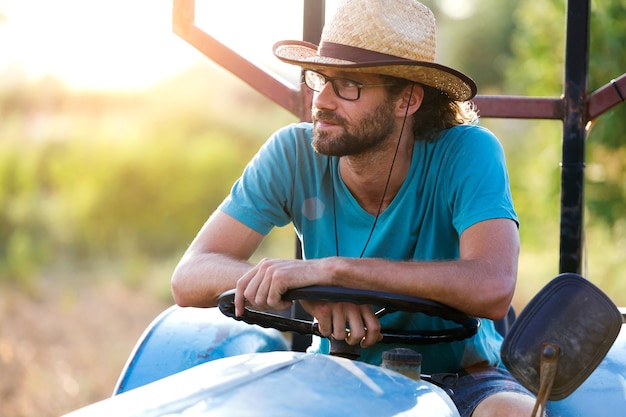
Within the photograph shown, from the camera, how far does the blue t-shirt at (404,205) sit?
95.3 inches

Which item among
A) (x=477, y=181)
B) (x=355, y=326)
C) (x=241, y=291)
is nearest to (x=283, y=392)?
(x=355, y=326)

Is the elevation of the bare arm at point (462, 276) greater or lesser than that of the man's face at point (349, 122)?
lesser

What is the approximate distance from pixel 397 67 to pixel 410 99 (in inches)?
5.8

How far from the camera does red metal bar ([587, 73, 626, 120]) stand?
9.29 feet

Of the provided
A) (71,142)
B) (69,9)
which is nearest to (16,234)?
(71,142)

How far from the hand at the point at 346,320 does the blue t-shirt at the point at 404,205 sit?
425mm

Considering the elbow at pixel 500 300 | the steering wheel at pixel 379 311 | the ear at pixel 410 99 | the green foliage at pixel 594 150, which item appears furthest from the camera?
the green foliage at pixel 594 150

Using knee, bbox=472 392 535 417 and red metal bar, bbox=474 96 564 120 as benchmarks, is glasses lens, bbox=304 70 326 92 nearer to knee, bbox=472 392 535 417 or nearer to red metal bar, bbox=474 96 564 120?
red metal bar, bbox=474 96 564 120

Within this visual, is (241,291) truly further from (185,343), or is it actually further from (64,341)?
(64,341)

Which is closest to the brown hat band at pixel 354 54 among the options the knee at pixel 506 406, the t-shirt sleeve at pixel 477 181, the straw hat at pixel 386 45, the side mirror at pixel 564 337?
the straw hat at pixel 386 45

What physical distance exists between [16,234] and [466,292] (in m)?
9.51

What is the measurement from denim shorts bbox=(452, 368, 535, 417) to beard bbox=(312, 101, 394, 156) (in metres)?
0.60

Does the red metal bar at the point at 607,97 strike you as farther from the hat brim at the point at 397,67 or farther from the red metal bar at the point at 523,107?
the hat brim at the point at 397,67

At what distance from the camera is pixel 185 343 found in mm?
2555
